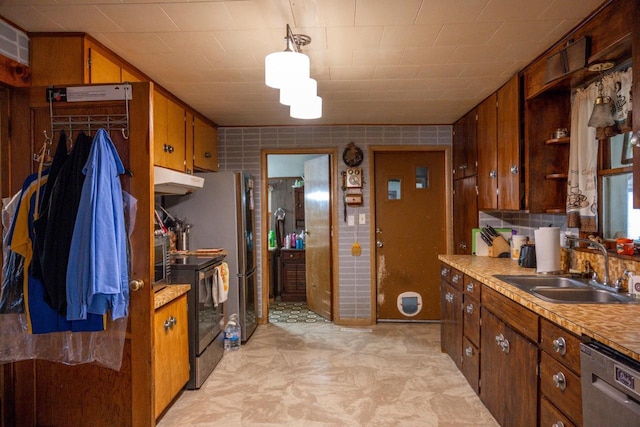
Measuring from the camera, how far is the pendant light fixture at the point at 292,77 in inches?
67.7

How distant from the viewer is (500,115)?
3.12 meters

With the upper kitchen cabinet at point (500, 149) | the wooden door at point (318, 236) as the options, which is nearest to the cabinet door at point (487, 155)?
the upper kitchen cabinet at point (500, 149)

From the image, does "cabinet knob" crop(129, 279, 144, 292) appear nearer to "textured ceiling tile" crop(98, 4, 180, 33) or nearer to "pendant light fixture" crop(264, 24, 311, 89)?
"pendant light fixture" crop(264, 24, 311, 89)

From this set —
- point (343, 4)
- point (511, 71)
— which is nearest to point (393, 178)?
point (511, 71)

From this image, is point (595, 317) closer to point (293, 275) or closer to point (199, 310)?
point (199, 310)

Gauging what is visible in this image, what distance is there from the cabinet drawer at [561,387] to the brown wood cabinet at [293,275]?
3.91m

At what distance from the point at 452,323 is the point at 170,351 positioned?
211 centimetres

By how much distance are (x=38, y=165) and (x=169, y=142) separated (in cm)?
127

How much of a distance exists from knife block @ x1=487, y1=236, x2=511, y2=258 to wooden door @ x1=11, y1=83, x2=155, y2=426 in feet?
8.83

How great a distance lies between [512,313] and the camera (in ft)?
6.56

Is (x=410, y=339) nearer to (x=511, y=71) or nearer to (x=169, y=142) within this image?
(x=511, y=71)

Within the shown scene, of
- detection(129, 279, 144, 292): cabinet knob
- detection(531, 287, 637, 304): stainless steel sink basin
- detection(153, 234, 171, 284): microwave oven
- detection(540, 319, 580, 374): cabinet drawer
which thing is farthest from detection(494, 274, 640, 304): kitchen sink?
detection(153, 234, 171, 284): microwave oven

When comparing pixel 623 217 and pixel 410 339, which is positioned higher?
pixel 623 217

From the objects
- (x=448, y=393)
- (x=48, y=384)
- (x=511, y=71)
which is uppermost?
(x=511, y=71)
